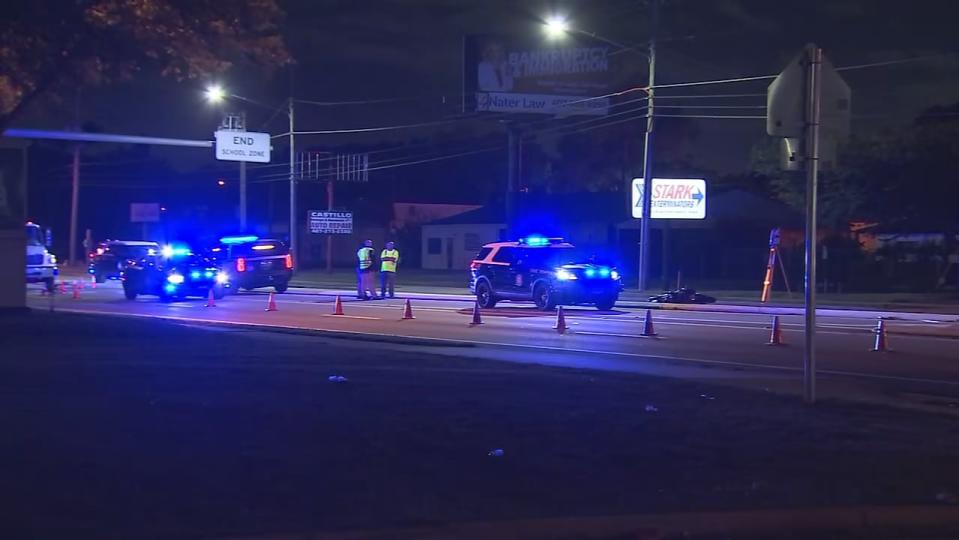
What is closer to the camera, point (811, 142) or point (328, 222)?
point (811, 142)

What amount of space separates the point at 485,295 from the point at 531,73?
21.8 m

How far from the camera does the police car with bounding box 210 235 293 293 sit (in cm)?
3575

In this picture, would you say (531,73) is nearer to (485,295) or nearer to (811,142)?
(485,295)

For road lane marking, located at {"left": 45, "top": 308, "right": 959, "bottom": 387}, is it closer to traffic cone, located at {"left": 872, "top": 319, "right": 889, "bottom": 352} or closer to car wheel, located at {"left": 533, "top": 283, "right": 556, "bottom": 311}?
traffic cone, located at {"left": 872, "top": 319, "right": 889, "bottom": 352}

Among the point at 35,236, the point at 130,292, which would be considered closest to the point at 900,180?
the point at 130,292

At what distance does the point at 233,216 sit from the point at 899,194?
56089 millimetres

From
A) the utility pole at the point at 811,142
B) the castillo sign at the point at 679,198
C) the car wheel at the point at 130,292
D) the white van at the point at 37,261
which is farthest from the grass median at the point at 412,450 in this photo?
the castillo sign at the point at 679,198

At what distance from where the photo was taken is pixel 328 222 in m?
58.5

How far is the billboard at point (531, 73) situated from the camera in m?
48.1

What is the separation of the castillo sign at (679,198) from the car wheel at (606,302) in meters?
15.2

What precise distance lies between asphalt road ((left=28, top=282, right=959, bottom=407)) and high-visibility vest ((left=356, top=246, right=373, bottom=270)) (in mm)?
1279

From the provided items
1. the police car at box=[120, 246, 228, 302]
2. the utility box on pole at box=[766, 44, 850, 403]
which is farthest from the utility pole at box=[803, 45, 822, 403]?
the police car at box=[120, 246, 228, 302]

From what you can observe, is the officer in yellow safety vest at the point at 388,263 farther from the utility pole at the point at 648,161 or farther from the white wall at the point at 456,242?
the white wall at the point at 456,242

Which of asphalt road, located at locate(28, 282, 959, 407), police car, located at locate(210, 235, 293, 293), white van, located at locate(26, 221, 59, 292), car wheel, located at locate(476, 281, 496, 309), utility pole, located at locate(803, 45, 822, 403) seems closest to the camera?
utility pole, located at locate(803, 45, 822, 403)
